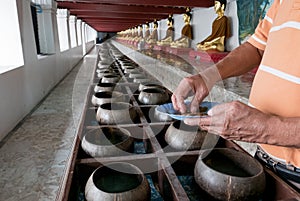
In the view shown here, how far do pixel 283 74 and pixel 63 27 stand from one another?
6803mm

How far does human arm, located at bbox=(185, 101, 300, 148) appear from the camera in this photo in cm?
56

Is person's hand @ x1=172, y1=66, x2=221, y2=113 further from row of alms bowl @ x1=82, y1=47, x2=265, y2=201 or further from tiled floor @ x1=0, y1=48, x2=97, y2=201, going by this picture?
tiled floor @ x1=0, y1=48, x2=97, y2=201

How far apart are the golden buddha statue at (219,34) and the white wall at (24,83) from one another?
2.25 meters

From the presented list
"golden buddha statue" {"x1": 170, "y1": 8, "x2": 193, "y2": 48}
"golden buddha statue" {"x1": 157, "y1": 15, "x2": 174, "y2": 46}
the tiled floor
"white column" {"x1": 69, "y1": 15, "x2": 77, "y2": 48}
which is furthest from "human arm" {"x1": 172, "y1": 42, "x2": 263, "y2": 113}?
"white column" {"x1": 69, "y1": 15, "x2": 77, "y2": 48}

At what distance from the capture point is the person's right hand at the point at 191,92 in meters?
0.95

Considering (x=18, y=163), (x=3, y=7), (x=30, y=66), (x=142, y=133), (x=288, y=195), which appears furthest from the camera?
(x=30, y=66)

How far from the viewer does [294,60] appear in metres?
0.67

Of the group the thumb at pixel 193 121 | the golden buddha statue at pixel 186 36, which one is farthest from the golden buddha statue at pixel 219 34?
the thumb at pixel 193 121

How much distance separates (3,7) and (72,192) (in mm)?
2804

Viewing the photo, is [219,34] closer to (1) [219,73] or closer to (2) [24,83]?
(1) [219,73]

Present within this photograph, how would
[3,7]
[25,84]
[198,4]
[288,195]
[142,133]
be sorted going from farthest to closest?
[198,4] < [25,84] < [3,7] < [142,133] < [288,195]

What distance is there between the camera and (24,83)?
2984 millimetres

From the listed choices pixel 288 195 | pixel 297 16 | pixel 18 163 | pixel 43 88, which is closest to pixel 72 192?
pixel 288 195

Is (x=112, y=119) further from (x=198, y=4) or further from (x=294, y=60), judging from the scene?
(x=198, y=4)
